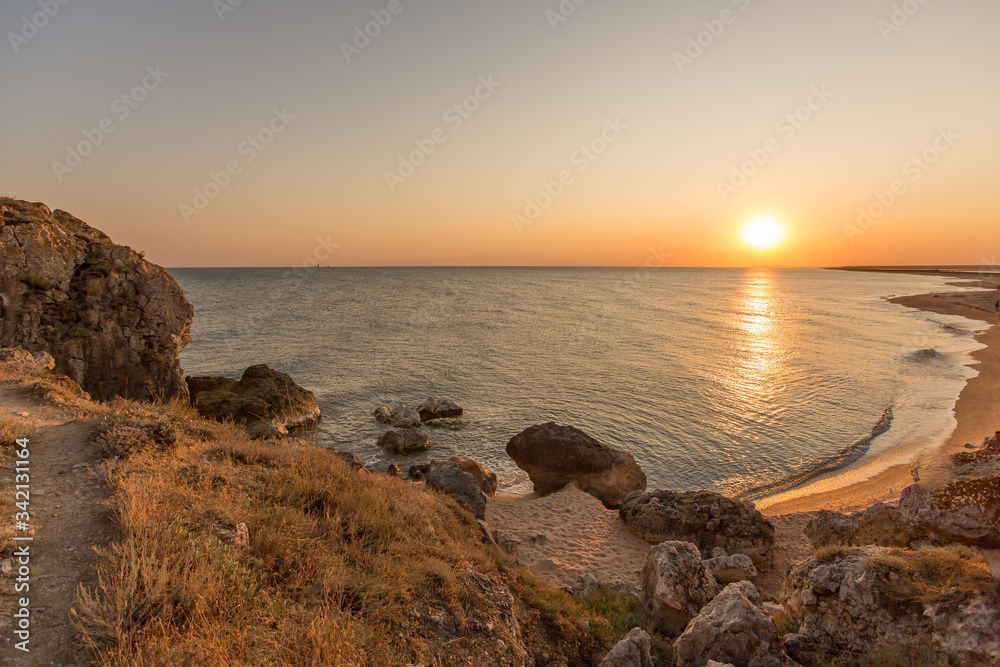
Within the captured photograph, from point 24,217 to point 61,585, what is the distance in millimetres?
17692

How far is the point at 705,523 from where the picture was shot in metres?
13.2

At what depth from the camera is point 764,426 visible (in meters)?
24.5

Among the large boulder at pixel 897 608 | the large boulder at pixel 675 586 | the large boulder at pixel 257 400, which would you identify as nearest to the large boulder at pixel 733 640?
the large boulder at pixel 897 608

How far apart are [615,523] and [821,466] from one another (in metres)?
12.0

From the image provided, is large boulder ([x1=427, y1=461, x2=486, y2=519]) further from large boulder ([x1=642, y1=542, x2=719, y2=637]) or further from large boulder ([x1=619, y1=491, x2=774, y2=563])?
large boulder ([x1=642, y1=542, x2=719, y2=637])

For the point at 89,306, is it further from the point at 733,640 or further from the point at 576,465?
the point at 733,640

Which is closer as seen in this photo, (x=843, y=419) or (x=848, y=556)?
(x=848, y=556)

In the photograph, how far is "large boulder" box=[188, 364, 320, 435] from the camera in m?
21.4

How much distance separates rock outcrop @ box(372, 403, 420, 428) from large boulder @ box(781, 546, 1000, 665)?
19.7 meters

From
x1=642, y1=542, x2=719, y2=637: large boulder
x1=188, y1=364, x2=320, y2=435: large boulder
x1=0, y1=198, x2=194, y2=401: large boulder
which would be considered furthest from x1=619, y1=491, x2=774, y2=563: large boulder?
x1=0, y1=198, x2=194, y2=401: large boulder

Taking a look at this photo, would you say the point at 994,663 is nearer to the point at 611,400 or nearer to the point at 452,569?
the point at 452,569

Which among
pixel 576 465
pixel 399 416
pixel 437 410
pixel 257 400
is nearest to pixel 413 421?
pixel 399 416

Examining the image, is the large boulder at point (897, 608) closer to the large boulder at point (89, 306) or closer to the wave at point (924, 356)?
the large boulder at point (89, 306)

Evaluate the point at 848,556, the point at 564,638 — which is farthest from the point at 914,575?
the point at 564,638
